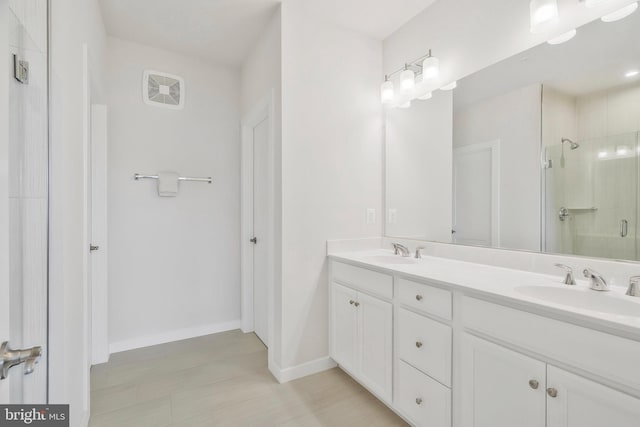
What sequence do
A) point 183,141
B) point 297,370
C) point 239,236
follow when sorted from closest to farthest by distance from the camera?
point 297,370, point 183,141, point 239,236

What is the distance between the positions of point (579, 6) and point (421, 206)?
1.33 meters

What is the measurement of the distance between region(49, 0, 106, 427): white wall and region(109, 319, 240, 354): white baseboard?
0.99 metres

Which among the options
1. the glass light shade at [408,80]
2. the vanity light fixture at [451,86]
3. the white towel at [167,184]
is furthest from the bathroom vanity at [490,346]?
the white towel at [167,184]

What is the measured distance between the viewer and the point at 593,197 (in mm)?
1339

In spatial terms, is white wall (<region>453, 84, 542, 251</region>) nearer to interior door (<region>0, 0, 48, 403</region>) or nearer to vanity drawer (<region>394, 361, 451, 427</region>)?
vanity drawer (<region>394, 361, 451, 427</region>)

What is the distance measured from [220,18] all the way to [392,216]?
6.64 feet

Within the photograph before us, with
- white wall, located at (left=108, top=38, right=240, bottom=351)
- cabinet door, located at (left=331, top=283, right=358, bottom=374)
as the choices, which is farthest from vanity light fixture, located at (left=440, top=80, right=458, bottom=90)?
white wall, located at (left=108, top=38, right=240, bottom=351)

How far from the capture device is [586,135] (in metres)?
1.36

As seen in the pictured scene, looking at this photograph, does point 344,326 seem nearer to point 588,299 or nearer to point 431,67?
point 588,299

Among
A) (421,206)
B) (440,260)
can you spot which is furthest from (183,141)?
(440,260)

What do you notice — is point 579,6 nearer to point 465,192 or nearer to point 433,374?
point 465,192

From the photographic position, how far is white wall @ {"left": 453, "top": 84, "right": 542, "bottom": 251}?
155 centimetres

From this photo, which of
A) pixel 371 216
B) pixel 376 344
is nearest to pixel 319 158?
pixel 371 216

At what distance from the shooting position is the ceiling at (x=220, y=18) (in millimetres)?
2066
